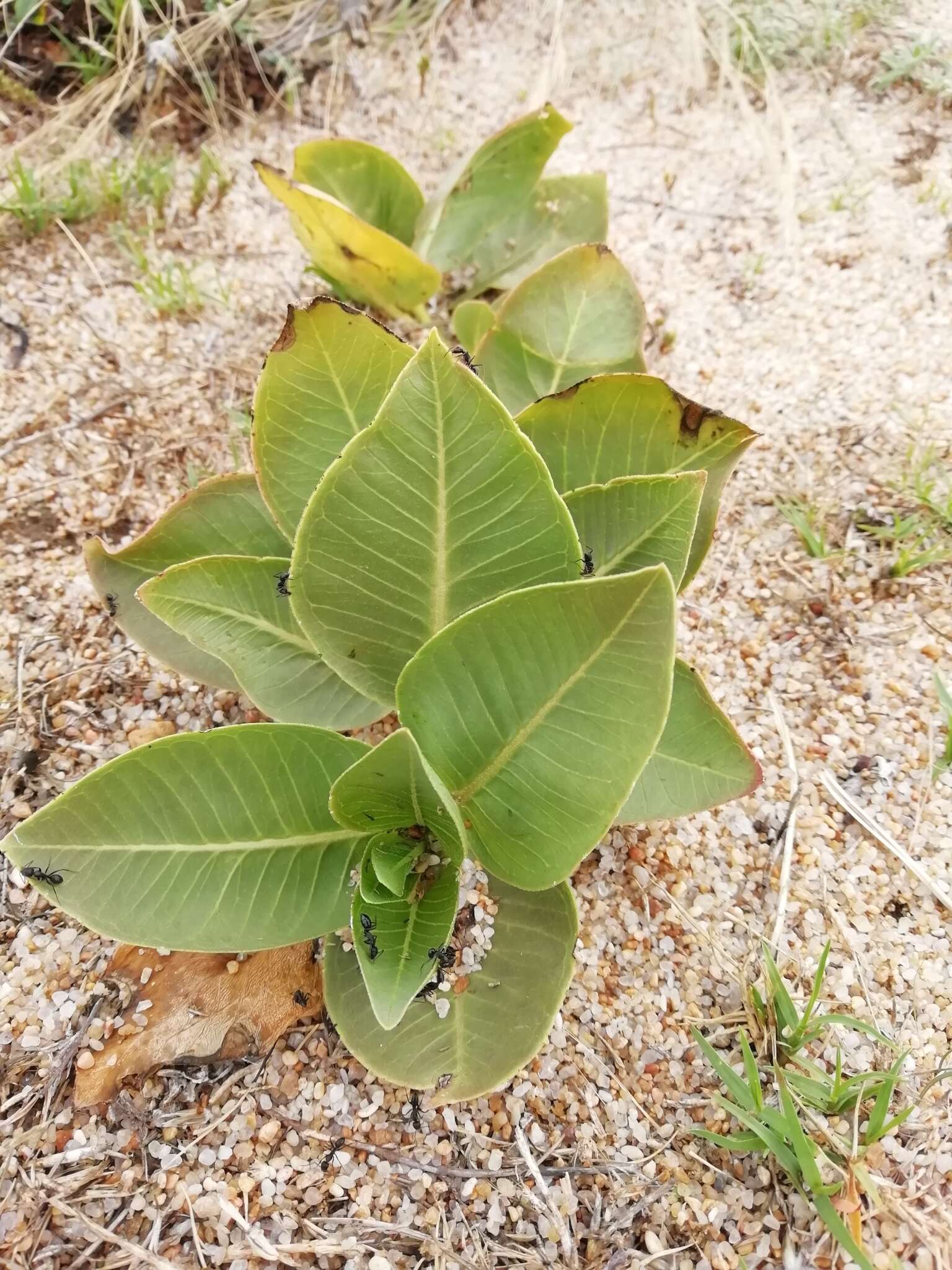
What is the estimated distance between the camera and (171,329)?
1.63 metres

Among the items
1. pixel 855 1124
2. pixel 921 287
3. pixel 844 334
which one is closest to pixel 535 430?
pixel 855 1124

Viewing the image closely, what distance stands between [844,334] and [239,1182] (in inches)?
61.1

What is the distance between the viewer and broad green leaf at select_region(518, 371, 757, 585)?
0.93m

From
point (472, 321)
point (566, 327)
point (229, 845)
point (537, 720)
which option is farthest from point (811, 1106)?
point (472, 321)

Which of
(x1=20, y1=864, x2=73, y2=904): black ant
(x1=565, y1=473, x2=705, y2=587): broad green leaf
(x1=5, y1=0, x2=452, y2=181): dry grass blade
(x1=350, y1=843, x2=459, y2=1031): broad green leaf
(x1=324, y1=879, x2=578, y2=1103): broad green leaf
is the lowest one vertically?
(x1=324, y1=879, x2=578, y2=1103): broad green leaf

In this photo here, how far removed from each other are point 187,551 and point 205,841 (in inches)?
13.7

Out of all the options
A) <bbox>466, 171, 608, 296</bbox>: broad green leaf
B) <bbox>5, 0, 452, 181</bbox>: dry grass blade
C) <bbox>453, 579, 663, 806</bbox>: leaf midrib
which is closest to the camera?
<bbox>453, 579, 663, 806</bbox>: leaf midrib

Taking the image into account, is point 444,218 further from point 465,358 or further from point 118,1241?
point 118,1241

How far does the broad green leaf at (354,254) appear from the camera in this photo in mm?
1310

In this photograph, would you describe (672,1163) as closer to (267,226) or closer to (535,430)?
(535,430)

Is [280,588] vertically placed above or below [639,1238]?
above

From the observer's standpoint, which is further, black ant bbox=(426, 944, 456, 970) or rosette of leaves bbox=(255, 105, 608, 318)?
rosette of leaves bbox=(255, 105, 608, 318)

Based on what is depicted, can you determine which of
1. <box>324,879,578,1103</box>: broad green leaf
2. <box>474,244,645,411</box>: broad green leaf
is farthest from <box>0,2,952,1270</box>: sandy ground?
<box>474,244,645,411</box>: broad green leaf

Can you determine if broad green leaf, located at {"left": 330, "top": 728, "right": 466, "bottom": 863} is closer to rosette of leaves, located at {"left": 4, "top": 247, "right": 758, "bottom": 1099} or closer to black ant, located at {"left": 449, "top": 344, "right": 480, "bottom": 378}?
rosette of leaves, located at {"left": 4, "top": 247, "right": 758, "bottom": 1099}
